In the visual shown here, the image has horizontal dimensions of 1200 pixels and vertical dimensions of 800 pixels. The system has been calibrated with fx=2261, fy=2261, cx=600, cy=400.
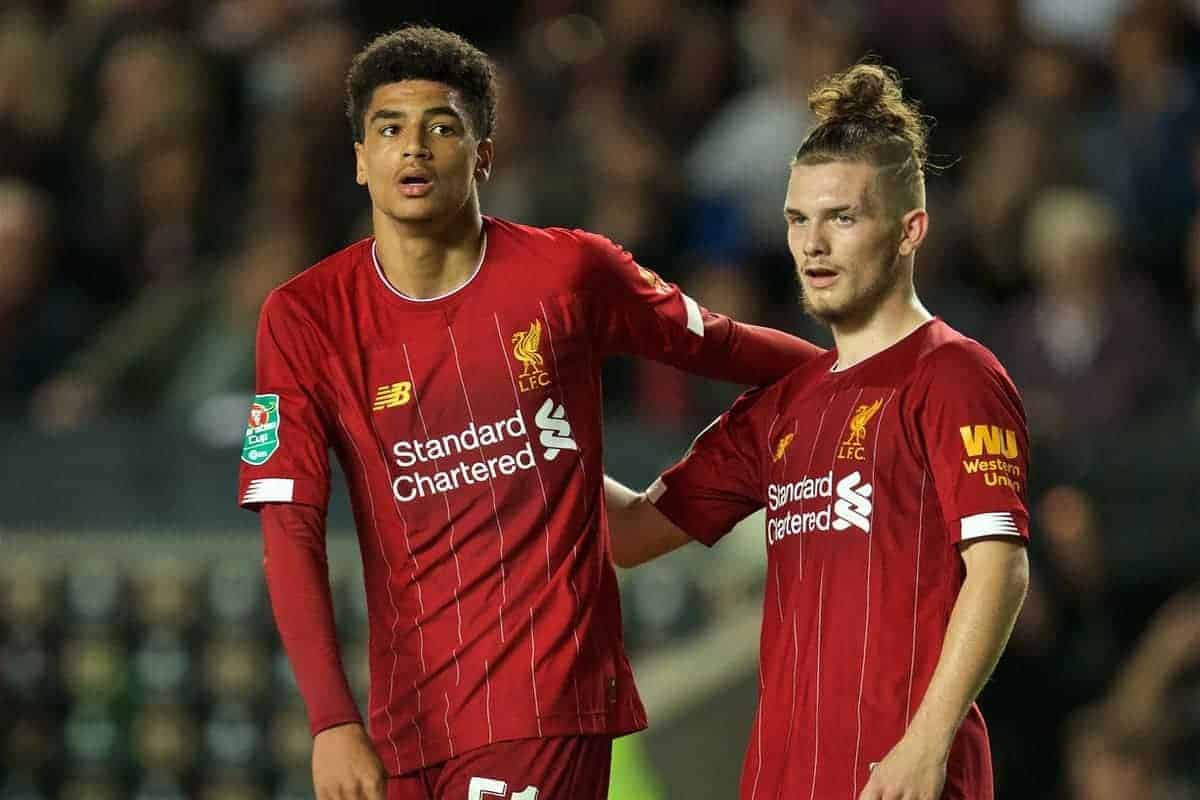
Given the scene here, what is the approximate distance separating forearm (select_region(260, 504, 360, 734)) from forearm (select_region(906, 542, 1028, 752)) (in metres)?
1.05

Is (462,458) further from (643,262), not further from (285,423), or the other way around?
(643,262)

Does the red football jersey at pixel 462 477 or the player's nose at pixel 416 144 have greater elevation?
the player's nose at pixel 416 144

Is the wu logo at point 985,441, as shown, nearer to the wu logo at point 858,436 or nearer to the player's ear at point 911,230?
the wu logo at point 858,436

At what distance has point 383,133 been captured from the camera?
4383mm

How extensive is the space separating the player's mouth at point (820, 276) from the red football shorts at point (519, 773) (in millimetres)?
974

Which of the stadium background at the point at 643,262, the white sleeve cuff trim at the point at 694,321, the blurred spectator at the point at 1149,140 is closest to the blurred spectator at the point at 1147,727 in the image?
the stadium background at the point at 643,262

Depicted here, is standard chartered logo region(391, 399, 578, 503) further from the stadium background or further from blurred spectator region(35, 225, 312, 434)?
blurred spectator region(35, 225, 312, 434)

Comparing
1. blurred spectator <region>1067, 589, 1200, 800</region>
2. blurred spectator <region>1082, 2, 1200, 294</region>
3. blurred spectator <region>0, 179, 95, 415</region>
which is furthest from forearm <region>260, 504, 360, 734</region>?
blurred spectator <region>1082, 2, 1200, 294</region>

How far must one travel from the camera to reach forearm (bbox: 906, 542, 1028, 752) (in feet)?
13.0

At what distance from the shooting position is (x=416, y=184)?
4.34 metres

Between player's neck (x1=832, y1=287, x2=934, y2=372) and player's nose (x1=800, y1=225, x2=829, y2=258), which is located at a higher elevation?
player's nose (x1=800, y1=225, x2=829, y2=258)

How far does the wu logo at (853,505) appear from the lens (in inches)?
166

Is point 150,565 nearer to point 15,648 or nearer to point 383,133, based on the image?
point 15,648

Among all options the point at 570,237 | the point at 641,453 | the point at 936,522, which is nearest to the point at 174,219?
the point at 641,453
